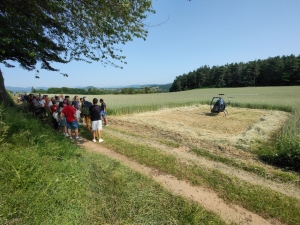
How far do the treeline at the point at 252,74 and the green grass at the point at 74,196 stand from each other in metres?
63.3

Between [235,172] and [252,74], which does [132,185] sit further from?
[252,74]

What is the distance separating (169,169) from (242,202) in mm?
1779

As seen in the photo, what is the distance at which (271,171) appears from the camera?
14.0 ft

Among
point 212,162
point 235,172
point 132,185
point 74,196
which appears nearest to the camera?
point 74,196

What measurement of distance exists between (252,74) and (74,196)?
226 feet

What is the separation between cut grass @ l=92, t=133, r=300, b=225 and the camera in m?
2.89

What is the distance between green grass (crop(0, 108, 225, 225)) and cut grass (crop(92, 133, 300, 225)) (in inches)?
32.5

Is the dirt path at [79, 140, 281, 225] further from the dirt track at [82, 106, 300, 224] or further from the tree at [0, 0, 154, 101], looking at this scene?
the tree at [0, 0, 154, 101]

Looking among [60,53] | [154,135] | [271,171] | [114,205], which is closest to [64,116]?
[60,53]

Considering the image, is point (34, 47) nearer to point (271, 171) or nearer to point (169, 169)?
point (169, 169)

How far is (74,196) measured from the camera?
2707 millimetres

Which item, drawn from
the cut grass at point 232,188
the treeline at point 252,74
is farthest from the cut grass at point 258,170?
the treeline at point 252,74

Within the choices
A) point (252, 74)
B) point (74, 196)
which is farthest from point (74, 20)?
point (252, 74)

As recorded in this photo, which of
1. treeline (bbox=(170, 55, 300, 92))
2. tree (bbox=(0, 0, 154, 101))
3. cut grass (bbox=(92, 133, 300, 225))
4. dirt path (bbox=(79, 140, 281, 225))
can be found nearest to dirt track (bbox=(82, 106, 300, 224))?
dirt path (bbox=(79, 140, 281, 225))
